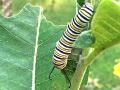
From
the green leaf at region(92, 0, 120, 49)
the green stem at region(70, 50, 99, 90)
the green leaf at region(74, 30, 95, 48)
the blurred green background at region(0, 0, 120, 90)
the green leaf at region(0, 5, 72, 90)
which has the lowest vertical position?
the blurred green background at region(0, 0, 120, 90)

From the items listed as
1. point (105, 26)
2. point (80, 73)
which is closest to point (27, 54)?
point (80, 73)

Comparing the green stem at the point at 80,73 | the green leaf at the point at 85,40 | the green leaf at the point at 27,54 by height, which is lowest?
the green leaf at the point at 27,54

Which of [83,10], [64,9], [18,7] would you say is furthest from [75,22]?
[64,9]

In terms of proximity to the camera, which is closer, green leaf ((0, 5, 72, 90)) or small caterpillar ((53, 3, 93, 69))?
small caterpillar ((53, 3, 93, 69))

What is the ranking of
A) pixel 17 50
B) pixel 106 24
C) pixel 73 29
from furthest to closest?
pixel 17 50, pixel 73 29, pixel 106 24

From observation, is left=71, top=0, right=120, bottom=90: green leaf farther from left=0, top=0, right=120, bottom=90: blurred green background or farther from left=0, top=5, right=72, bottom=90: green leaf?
left=0, top=0, right=120, bottom=90: blurred green background

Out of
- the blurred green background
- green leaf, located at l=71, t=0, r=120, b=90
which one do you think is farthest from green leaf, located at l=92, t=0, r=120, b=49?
the blurred green background

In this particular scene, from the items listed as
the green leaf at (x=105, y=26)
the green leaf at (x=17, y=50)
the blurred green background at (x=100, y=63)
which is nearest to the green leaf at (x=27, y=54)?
the green leaf at (x=17, y=50)

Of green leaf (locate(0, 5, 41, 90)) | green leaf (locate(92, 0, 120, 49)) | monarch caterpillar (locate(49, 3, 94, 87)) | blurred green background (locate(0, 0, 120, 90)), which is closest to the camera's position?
green leaf (locate(92, 0, 120, 49))

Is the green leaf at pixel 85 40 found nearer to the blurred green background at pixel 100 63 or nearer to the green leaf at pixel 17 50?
the green leaf at pixel 17 50

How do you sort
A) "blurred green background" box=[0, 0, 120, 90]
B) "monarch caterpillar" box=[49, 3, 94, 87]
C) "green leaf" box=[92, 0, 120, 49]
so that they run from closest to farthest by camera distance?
"green leaf" box=[92, 0, 120, 49] < "monarch caterpillar" box=[49, 3, 94, 87] < "blurred green background" box=[0, 0, 120, 90]

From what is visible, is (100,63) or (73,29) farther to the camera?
(100,63)

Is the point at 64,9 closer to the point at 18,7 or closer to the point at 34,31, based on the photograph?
the point at 18,7

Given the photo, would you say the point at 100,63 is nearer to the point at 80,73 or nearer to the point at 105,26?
the point at 80,73
